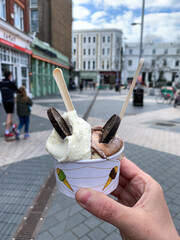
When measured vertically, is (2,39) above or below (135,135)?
above

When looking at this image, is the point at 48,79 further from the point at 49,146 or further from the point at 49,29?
the point at 49,146

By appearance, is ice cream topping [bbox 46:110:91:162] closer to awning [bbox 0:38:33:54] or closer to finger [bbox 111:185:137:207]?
finger [bbox 111:185:137:207]

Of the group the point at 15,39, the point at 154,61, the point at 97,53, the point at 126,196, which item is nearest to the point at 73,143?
the point at 126,196

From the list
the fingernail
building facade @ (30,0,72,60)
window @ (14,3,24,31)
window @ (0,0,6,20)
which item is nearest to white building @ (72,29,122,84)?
building facade @ (30,0,72,60)

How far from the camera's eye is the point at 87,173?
1.33 m

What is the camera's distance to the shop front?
14.2 metres

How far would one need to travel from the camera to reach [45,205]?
3162 mm

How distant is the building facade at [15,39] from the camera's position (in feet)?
45.7

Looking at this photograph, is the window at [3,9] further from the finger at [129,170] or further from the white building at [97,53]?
the white building at [97,53]

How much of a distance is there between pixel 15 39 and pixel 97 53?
31326mm

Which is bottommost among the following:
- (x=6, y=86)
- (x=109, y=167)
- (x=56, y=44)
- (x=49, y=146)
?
(x=109, y=167)

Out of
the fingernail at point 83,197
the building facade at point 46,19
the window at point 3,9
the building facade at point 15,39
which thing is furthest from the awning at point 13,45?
the fingernail at point 83,197

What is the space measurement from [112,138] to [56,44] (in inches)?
1129

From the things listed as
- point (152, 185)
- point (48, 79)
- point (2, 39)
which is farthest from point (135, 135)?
point (48, 79)
